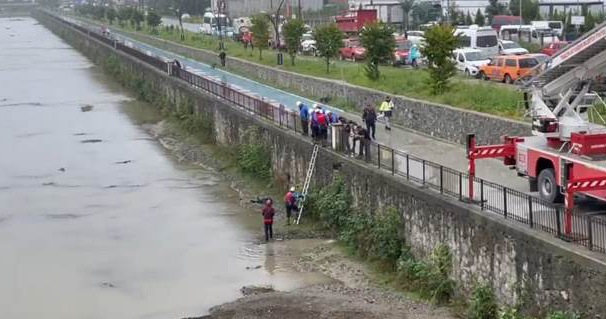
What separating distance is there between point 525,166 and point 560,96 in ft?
5.47

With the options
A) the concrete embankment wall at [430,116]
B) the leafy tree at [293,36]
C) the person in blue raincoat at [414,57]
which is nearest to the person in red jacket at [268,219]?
the concrete embankment wall at [430,116]

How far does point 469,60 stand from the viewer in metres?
41.3

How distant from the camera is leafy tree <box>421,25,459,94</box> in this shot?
3134 cm

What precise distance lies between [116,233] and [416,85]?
12.1 m

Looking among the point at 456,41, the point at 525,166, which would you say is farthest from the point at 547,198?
the point at 456,41

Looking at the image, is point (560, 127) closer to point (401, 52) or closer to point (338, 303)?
point (338, 303)

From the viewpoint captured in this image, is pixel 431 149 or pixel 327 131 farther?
pixel 327 131

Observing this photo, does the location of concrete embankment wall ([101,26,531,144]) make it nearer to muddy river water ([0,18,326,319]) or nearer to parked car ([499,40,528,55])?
muddy river water ([0,18,326,319])

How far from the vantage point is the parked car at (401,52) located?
4538 centimetres

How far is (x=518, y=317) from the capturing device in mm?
15578

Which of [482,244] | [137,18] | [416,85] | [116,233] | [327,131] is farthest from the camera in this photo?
[137,18]

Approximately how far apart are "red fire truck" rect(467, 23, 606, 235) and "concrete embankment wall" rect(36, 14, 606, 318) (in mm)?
1085

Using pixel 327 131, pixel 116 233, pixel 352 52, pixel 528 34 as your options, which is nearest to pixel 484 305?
pixel 327 131

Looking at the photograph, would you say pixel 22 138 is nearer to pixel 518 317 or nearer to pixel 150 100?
pixel 150 100
